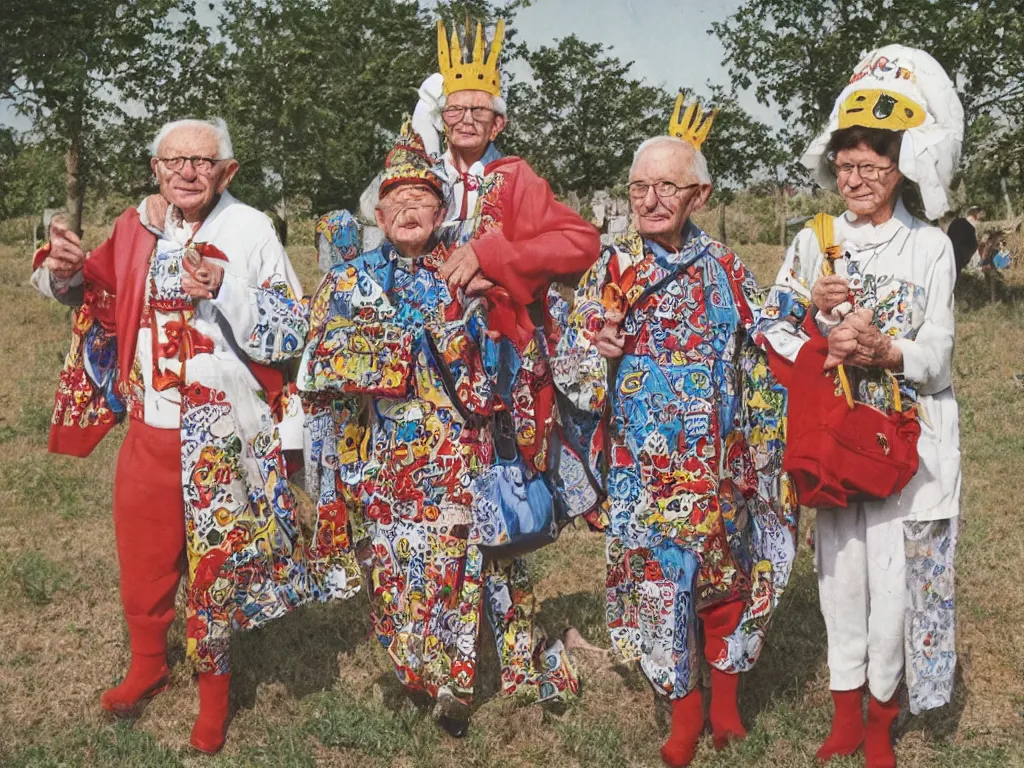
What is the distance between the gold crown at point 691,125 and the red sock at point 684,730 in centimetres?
208

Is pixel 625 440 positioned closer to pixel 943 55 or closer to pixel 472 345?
pixel 472 345

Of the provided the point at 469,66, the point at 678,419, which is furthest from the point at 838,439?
the point at 469,66

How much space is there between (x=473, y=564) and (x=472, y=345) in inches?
32.3

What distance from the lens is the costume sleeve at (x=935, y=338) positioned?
402 centimetres

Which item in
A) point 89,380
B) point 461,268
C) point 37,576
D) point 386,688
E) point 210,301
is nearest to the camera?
point 461,268

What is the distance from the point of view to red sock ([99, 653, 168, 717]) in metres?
5.09

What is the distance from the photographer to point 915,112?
4031 millimetres

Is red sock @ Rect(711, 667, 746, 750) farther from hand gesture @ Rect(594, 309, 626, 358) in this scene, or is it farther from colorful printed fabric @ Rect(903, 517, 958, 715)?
hand gesture @ Rect(594, 309, 626, 358)

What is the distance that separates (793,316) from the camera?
4332 millimetres

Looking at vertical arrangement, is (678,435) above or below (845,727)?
above

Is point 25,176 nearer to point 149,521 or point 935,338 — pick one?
point 149,521

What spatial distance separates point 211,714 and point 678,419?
2215 mm

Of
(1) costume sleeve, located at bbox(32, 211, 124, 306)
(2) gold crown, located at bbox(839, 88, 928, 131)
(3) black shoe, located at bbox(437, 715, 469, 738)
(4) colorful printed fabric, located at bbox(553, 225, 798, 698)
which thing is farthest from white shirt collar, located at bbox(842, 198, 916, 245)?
(1) costume sleeve, located at bbox(32, 211, 124, 306)

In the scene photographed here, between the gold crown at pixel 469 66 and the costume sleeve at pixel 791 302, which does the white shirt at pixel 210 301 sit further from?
the costume sleeve at pixel 791 302
